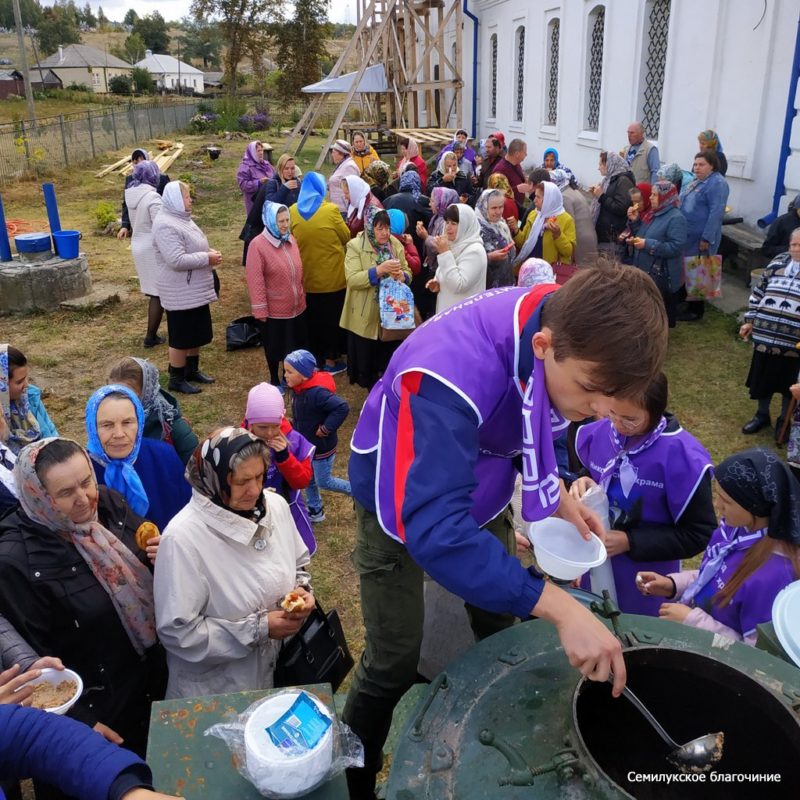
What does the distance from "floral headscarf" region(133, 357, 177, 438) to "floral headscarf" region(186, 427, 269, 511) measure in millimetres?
1233

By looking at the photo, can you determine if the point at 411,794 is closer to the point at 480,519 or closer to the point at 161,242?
the point at 480,519

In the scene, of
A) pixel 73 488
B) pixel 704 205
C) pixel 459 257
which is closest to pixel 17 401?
pixel 73 488

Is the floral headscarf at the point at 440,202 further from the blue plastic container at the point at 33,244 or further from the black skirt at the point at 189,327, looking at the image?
the blue plastic container at the point at 33,244

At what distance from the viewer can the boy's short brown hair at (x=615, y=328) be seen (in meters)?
1.49

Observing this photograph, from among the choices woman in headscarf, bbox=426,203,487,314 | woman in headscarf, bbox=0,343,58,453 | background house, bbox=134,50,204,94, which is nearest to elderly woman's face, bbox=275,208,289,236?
woman in headscarf, bbox=426,203,487,314

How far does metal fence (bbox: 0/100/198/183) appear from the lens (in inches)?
787

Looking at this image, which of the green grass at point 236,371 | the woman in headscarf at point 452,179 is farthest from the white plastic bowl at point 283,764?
the woman in headscarf at point 452,179

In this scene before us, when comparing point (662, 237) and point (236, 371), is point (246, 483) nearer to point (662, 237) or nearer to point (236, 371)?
point (236, 371)

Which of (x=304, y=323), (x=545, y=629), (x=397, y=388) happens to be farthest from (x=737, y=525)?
(x=304, y=323)

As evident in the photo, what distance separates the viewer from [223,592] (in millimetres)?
2424

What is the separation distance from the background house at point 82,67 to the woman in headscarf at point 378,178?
7513cm

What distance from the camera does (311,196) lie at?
650 centimetres

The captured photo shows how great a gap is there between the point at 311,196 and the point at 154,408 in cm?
351

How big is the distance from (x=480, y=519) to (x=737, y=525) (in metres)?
1.01
